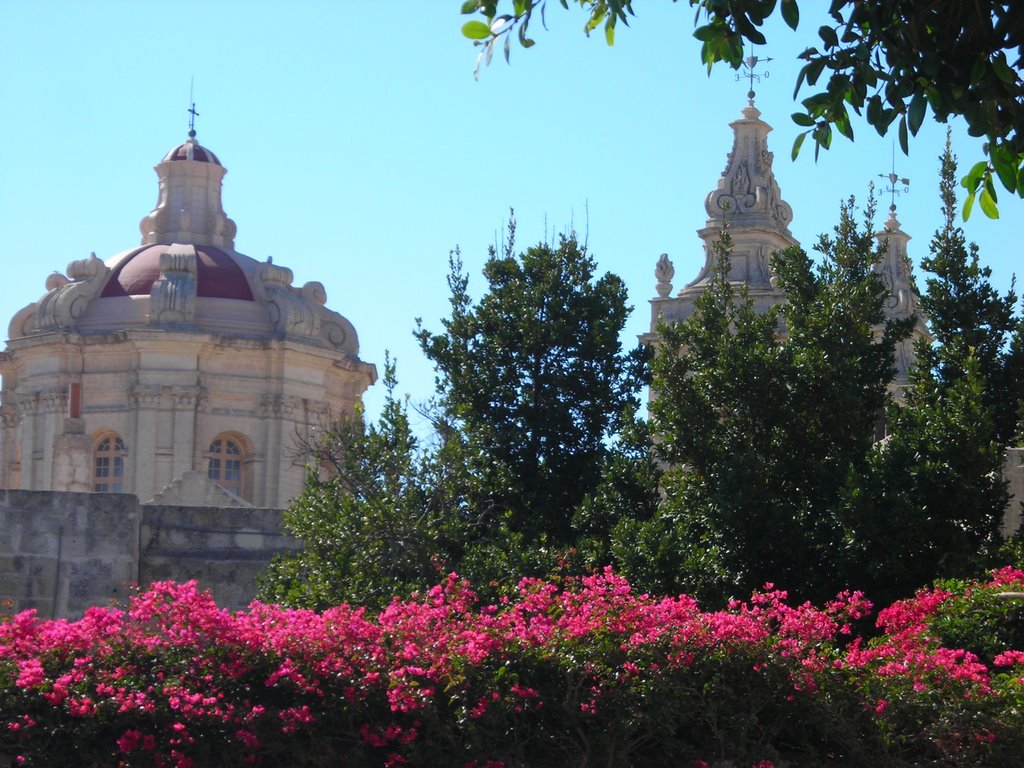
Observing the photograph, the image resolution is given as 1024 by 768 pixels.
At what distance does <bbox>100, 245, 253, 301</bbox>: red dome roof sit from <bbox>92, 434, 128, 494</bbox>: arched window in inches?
136

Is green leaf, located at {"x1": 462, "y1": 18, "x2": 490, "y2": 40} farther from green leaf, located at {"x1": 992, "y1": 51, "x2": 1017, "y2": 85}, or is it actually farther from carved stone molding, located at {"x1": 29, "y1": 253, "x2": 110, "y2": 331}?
carved stone molding, located at {"x1": 29, "y1": 253, "x2": 110, "y2": 331}

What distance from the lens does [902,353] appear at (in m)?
28.0

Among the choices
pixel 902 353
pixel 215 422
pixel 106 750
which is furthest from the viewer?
pixel 215 422

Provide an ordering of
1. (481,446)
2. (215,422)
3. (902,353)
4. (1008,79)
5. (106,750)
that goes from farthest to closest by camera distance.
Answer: (215,422) → (902,353) → (481,446) → (106,750) → (1008,79)

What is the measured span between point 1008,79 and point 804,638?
4.08 metres

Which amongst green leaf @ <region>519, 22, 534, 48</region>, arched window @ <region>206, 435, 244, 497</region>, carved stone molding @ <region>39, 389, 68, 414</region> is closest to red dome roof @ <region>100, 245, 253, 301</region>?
carved stone molding @ <region>39, 389, 68, 414</region>

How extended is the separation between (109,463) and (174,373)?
2.71m

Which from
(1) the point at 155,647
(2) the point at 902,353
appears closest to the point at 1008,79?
(1) the point at 155,647

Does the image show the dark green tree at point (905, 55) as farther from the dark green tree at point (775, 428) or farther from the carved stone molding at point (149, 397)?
the carved stone molding at point (149, 397)

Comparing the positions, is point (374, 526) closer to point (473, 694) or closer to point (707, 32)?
point (473, 694)

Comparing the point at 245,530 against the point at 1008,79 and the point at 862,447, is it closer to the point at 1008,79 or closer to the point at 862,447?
the point at 862,447

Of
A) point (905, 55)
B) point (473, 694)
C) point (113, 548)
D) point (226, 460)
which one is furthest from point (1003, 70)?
point (226, 460)

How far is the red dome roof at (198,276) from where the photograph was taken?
41875 mm

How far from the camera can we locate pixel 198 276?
137 feet
